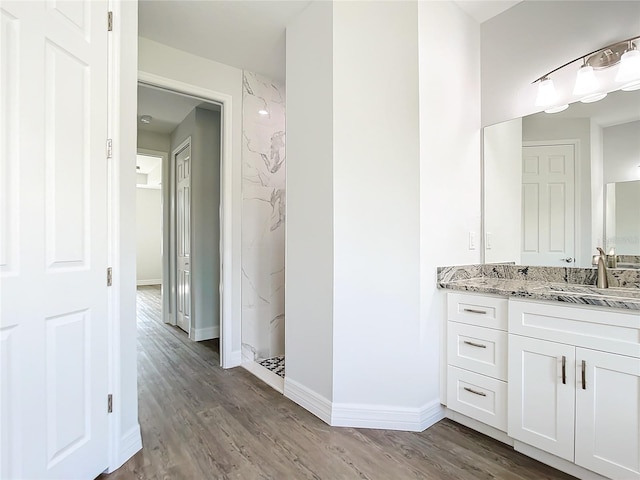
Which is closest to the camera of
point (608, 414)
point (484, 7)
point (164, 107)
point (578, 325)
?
point (608, 414)

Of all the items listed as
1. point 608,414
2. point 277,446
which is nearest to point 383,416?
point 277,446

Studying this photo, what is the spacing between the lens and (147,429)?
6.69ft

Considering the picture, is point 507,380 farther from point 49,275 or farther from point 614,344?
point 49,275

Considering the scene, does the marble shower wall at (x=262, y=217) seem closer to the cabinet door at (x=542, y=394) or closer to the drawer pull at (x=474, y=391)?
the drawer pull at (x=474, y=391)

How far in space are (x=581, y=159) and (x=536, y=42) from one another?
33.4 inches

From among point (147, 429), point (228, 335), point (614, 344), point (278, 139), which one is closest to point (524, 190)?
point (614, 344)

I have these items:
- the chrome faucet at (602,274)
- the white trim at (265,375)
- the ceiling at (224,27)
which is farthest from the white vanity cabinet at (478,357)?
the ceiling at (224,27)

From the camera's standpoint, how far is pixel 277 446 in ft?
6.18

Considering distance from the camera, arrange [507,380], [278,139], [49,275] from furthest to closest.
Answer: [278,139]
[507,380]
[49,275]

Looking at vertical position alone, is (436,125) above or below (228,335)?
above

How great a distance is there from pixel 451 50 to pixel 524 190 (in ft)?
3.55

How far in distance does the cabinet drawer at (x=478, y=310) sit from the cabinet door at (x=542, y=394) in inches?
4.9

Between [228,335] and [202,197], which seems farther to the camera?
[202,197]

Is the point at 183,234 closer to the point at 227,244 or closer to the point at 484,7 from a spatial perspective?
the point at 227,244
